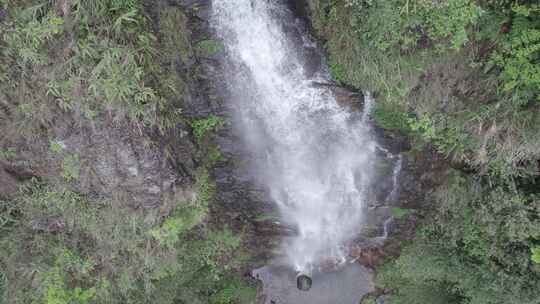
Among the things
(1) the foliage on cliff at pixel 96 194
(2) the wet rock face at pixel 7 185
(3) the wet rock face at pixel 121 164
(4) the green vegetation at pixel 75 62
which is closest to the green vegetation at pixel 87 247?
(1) the foliage on cliff at pixel 96 194

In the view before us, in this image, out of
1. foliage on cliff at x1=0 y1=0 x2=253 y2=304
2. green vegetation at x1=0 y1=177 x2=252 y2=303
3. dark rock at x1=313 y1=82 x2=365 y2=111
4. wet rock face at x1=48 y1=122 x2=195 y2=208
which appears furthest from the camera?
dark rock at x1=313 y1=82 x2=365 y2=111

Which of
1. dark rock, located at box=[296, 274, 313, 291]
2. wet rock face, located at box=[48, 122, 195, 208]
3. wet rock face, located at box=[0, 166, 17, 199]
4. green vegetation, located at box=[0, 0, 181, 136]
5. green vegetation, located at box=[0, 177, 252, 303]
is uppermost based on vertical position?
green vegetation, located at box=[0, 0, 181, 136]

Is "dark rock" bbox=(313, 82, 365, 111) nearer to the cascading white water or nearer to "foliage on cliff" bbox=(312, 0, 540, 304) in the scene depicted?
the cascading white water

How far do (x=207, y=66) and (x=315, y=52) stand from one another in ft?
7.87

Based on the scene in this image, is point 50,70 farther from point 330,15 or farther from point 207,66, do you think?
point 330,15

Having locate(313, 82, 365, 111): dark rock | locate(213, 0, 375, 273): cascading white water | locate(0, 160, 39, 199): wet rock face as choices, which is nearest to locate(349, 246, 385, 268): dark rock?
locate(213, 0, 375, 273): cascading white water

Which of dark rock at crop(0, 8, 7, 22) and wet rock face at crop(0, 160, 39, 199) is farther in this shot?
wet rock face at crop(0, 160, 39, 199)

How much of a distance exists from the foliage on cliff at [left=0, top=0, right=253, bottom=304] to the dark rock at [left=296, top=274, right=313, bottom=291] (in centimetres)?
201

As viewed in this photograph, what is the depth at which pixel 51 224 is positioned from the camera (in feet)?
26.0

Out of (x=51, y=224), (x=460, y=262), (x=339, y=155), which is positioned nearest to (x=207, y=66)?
(x=339, y=155)

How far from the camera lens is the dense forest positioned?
19.2 ft

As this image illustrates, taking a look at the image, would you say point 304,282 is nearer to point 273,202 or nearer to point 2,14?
point 273,202

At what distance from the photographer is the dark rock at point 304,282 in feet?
34.7

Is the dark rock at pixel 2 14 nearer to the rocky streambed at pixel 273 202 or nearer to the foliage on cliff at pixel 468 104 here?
the rocky streambed at pixel 273 202
